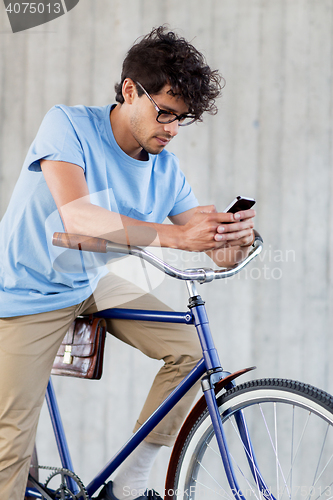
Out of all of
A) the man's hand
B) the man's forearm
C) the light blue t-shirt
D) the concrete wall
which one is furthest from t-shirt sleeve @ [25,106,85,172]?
the concrete wall

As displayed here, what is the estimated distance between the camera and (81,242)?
2.61 feet

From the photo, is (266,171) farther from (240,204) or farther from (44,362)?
(44,362)

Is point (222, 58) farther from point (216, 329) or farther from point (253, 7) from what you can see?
point (216, 329)

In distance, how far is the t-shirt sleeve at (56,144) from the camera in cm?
92

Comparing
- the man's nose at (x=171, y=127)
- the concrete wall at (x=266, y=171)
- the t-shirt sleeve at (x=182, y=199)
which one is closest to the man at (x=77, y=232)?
the man's nose at (x=171, y=127)

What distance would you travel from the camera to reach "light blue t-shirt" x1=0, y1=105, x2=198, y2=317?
3.19ft

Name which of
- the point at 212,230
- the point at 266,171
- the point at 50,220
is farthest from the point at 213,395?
the point at 266,171

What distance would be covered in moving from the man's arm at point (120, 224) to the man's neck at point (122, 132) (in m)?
0.24

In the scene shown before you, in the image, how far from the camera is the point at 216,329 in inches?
70.1

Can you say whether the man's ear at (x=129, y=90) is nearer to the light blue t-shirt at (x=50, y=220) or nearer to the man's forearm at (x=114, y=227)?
the light blue t-shirt at (x=50, y=220)

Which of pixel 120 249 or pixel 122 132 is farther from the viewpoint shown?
pixel 122 132

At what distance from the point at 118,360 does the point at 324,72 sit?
1.54 m

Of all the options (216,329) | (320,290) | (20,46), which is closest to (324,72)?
(320,290)

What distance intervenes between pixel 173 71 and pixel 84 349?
0.74 meters
